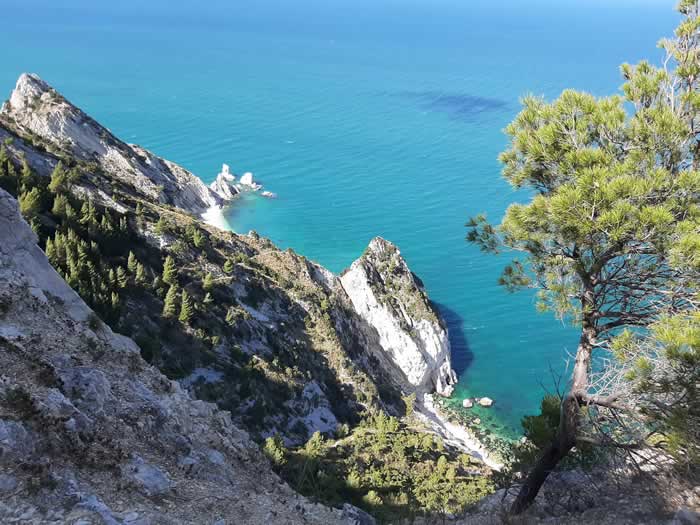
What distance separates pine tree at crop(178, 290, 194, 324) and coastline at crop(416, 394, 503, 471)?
67.7 ft

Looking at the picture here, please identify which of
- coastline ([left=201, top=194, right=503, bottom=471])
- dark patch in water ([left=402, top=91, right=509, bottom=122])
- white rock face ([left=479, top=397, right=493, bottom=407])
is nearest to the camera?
coastline ([left=201, top=194, right=503, bottom=471])

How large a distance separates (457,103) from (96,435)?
133121mm

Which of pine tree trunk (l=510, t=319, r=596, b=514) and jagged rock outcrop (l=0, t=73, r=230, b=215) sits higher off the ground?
jagged rock outcrop (l=0, t=73, r=230, b=215)

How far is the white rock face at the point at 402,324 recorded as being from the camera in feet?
159

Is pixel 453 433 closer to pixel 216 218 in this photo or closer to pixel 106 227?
pixel 106 227

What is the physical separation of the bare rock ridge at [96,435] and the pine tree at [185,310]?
818 centimetres

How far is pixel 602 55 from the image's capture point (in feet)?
608

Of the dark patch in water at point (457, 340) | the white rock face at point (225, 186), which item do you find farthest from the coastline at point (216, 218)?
the dark patch in water at point (457, 340)

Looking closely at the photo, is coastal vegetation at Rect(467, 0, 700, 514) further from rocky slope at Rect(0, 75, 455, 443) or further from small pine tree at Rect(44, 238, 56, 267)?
small pine tree at Rect(44, 238, 56, 267)

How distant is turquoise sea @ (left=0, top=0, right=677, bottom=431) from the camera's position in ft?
194

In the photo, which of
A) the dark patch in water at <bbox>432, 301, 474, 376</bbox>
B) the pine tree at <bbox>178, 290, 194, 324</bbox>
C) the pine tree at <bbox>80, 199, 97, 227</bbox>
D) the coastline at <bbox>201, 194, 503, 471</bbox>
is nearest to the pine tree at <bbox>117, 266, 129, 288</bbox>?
the pine tree at <bbox>178, 290, 194, 324</bbox>

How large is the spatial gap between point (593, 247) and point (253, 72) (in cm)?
16578

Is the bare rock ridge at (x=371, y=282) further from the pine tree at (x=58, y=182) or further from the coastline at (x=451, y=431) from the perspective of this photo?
the pine tree at (x=58, y=182)

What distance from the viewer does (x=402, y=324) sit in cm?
5003
